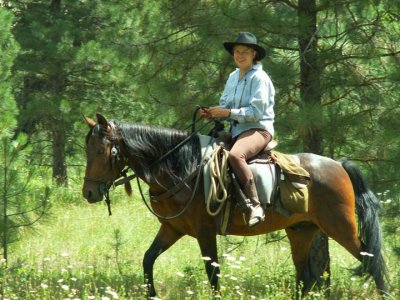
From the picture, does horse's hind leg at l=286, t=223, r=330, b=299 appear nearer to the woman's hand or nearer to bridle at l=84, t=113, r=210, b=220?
bridle at l=84, t=113, r=210, b=220

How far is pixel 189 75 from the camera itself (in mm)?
8547

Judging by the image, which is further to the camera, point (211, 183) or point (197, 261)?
point (197, 261)

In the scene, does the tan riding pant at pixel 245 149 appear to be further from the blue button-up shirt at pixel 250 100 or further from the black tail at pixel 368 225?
the black tail at pixel 368 225

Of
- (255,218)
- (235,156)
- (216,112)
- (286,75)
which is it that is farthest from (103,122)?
(286,75)

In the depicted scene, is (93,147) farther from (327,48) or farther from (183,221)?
(327,48)

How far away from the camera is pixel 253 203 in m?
6.92

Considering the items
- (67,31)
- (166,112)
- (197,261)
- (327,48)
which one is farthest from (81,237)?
(67,31)

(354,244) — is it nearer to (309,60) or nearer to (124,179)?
(309,60)

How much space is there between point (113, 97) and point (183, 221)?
29.0 ft

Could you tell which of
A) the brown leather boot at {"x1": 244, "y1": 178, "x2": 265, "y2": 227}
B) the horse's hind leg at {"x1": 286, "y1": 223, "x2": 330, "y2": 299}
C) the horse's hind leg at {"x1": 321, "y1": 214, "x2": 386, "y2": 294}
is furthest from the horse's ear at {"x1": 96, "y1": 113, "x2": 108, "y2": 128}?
the horse's hind leg at {"x1": 321, "y1": 214, "x2": 386, "y2": 294}

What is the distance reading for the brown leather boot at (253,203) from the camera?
6.87 meters

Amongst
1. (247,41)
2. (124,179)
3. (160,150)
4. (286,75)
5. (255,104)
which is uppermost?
(247,41)

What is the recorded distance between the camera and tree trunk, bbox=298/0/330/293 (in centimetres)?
734

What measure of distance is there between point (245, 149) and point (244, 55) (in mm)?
907
